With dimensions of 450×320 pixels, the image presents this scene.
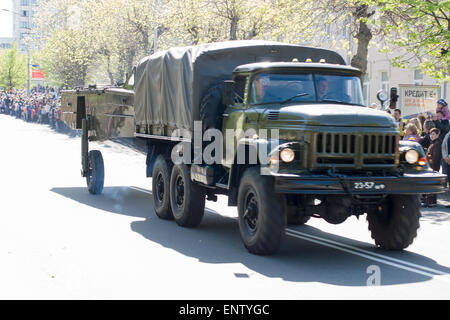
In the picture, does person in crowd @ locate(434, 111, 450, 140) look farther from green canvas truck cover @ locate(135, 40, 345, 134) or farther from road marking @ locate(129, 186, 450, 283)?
road marking @ locate(129, 186, 450, 283)

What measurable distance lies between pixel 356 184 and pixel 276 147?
1003 millimetres

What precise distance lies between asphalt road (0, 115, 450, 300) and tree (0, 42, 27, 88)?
86857 mm

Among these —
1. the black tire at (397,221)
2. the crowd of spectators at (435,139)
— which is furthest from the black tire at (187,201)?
the crowd of spectators at (435,139)

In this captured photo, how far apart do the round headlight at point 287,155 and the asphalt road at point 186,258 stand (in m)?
1.19

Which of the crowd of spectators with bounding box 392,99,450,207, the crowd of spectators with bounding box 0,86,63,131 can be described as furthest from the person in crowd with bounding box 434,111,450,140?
the crowd of spectators with bounding box 0,86,63,131

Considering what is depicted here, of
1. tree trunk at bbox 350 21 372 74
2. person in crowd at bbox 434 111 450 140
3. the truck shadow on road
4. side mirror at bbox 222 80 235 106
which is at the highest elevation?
tree trunk at bbox 350 21 372 74

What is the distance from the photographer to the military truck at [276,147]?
9164mm

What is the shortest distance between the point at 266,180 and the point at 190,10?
28.3 metres

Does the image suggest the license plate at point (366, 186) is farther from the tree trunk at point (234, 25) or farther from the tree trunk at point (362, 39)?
the tree trunk at point (234, 25)

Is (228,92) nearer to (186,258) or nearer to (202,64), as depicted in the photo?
(202,64)

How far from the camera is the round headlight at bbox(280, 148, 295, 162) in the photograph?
9086 mm

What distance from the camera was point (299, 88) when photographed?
10.2 m

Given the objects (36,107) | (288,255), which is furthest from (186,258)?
(36,107)
